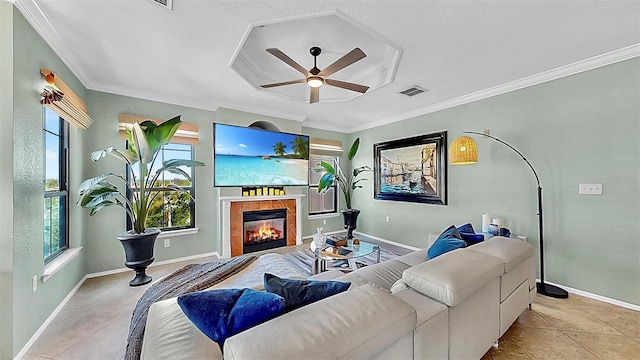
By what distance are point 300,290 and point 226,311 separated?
32 cm

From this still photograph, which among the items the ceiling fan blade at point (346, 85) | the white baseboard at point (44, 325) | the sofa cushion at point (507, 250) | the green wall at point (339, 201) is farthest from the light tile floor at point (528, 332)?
the green wall at point (339, 201)

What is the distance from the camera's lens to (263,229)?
14.4 ft

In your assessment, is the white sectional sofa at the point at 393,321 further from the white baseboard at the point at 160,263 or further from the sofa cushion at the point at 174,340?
the white baseboard at the point at 160,263

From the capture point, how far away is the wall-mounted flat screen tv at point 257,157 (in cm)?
387

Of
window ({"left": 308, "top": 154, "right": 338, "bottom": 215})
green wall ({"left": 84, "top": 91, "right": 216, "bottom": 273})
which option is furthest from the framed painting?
green wall ({"left": 84, "top": 91, "right": 216, "bottom": 273})

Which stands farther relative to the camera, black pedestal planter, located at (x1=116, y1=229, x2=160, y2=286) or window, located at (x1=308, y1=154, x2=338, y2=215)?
window, located at (x1=308, y1=154, x2=338, y2=215)

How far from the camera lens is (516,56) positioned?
2.57 meters

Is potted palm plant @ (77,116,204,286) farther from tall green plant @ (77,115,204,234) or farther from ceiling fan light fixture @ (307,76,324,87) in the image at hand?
ceiling fan light fixture @ (307,76,324,87)

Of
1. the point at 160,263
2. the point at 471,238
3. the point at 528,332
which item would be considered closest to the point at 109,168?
the point at 160,263

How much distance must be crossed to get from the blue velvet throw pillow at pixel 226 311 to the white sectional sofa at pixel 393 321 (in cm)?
5

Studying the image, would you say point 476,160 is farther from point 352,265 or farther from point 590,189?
point 352,265

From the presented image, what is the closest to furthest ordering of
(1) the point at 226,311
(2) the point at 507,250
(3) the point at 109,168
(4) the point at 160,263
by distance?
1. (1) the point at 226,311
2. (2) the point at 507,250
3. (3) the point at 109,168
4. (4) the point at 160,263

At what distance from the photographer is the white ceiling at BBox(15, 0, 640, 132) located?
6.20 ft

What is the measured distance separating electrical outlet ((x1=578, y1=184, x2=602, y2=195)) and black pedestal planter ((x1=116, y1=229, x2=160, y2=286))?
16.3 ft
